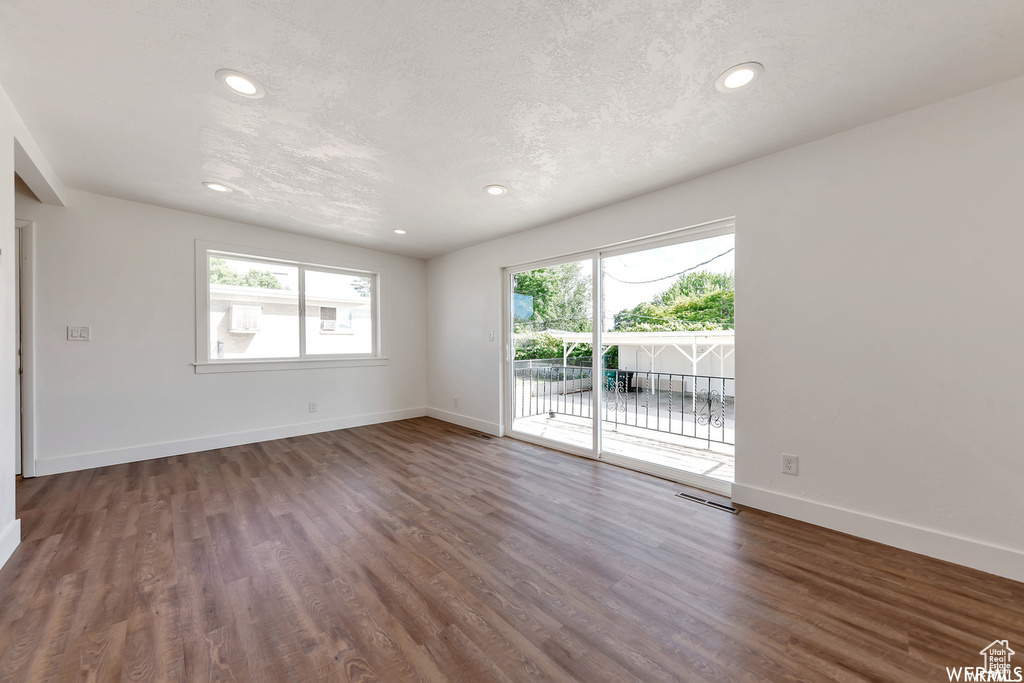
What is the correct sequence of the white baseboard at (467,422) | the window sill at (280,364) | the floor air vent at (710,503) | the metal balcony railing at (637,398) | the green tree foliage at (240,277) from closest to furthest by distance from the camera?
the floor air vent at (710,503), the metal balcony railing at (637,398), the window sill at (280,364), the green tree foliage at (240,277), the white baseboard at (467,422)

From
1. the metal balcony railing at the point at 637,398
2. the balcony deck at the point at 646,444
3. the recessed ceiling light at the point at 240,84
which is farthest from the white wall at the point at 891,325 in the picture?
the recessed ceiling light at the point at 240,84

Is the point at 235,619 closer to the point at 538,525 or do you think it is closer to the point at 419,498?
the point at 419,498

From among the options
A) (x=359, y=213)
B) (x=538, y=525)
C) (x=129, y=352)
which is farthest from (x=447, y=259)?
(x=538, y=525)

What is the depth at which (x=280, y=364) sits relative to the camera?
445 cm

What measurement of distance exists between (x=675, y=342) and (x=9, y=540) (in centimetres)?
459

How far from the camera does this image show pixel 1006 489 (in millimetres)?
1830

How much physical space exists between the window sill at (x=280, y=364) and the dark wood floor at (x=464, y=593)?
4.63 feet

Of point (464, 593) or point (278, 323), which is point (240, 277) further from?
point (464, 593)

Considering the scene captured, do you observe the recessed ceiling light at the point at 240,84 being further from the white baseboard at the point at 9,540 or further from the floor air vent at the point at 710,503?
the floor air vent at the point at 710,503

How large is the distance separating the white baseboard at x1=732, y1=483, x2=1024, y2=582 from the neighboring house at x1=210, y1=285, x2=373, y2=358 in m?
4.73

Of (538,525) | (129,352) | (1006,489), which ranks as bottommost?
(538,525)

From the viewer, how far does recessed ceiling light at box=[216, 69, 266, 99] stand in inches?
70.7

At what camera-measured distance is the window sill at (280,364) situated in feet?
13.0

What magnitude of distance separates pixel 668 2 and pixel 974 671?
8.64 ft
